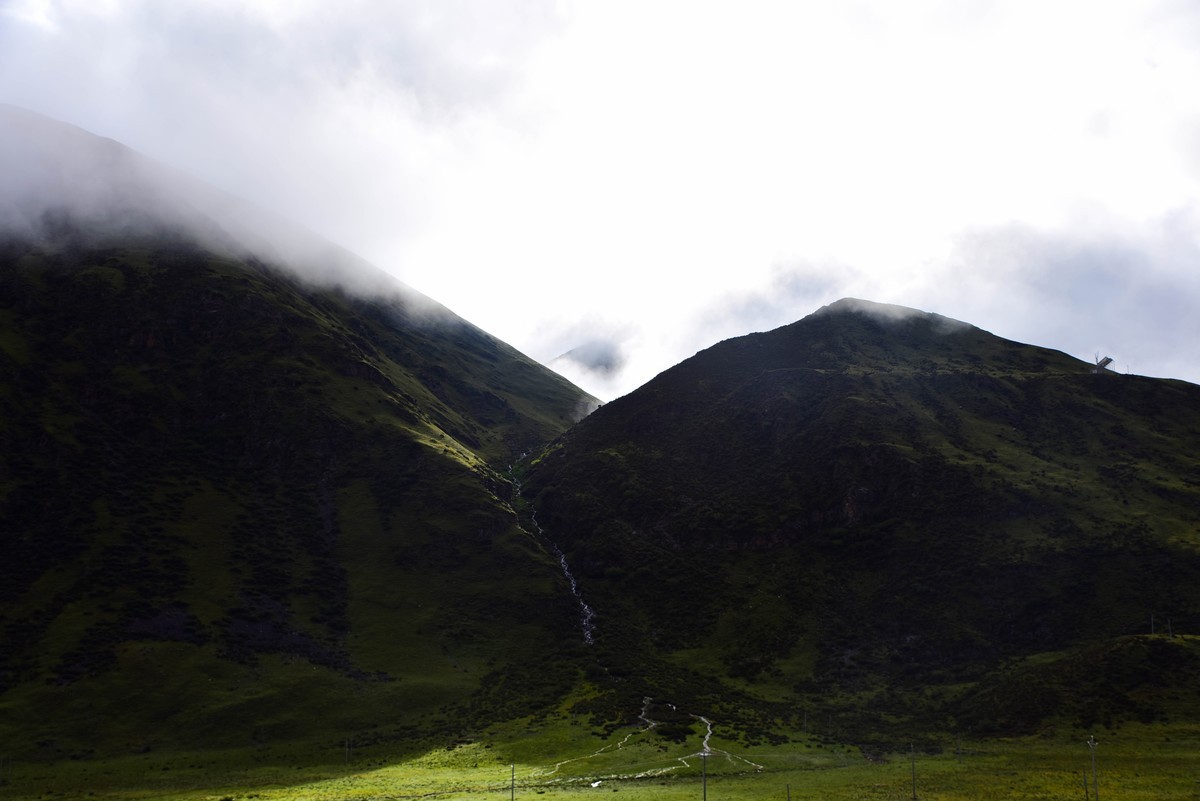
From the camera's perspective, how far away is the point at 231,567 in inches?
5842

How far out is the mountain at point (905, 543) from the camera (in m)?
115

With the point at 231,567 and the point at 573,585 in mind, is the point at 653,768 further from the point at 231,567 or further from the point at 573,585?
the point at 231,567

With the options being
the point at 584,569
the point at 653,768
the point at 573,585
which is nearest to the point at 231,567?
the point at 573,585

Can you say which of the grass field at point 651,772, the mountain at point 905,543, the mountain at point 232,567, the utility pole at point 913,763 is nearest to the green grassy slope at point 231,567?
the mountain at point 232,567

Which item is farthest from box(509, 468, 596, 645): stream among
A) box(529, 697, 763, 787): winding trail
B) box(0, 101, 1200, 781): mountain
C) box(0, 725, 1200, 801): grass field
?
box(0, 725, 1200, 801): grass field

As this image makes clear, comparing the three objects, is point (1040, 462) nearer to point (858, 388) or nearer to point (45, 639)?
point (858, 388)

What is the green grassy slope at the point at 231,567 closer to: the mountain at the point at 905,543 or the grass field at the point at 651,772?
the grass field at the point at 651,772

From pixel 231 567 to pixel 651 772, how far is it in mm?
101483

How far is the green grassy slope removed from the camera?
364ft

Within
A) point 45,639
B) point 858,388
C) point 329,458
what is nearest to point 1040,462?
point 858,388

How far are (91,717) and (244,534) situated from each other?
189 feet

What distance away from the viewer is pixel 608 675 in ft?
416

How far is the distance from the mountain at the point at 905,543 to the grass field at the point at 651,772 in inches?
493

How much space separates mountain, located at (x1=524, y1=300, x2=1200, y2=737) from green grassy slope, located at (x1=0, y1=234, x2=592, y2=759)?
958 inches
